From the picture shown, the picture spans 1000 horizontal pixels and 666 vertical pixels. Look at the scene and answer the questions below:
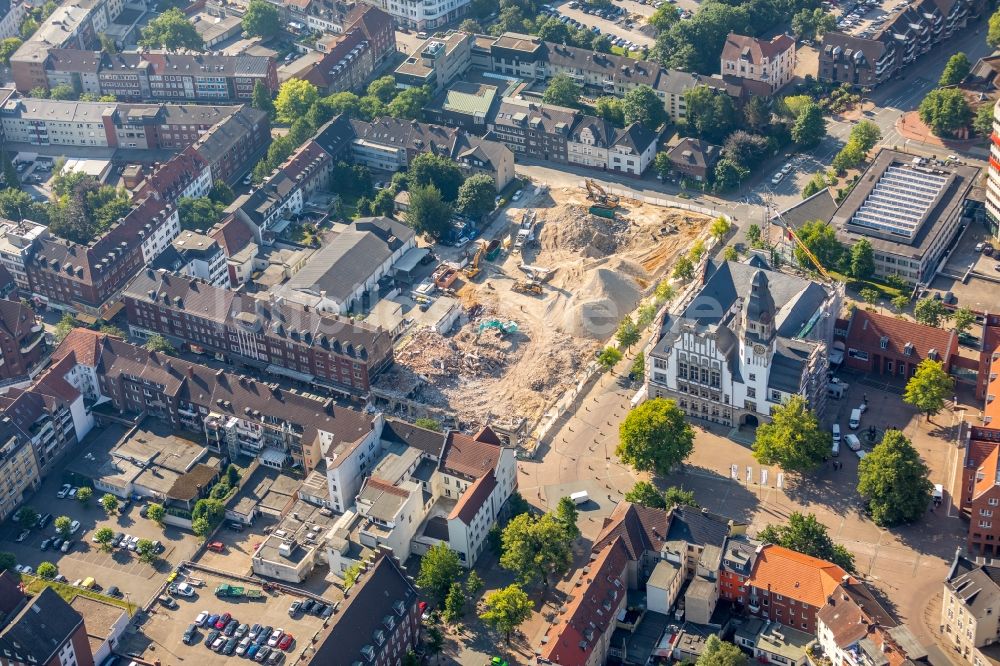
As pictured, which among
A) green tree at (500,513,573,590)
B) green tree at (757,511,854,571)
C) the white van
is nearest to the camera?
green tree at (757,511,854,571)

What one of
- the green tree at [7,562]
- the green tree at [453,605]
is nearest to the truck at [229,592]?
the green tree at [453,605]

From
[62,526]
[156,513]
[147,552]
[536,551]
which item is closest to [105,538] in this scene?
[147,552]

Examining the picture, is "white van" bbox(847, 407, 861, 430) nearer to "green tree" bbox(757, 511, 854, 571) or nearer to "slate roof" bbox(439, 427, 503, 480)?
"green tree" bbox(757, 511, 854, 571)

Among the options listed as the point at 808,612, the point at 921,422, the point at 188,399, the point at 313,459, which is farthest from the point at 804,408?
the point at 188,399

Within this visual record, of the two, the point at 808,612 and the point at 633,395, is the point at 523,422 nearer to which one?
the point at 633,395

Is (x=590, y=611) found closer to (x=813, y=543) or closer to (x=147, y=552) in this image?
(x=813, y=543)

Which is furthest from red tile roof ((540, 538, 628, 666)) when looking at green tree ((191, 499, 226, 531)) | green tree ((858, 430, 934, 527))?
green tree ((191, 499, 226, 531))
